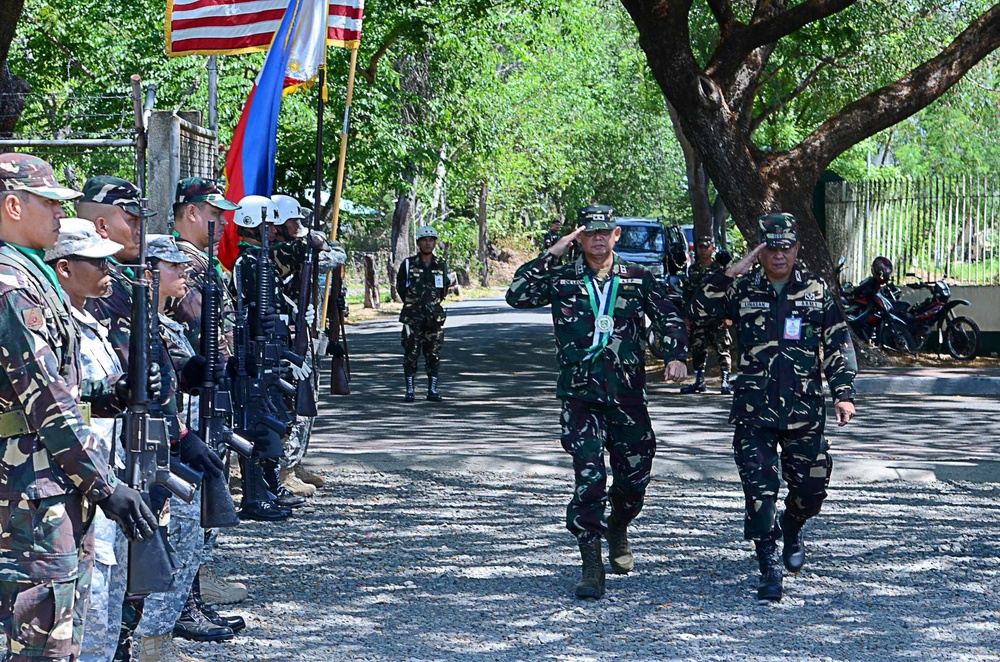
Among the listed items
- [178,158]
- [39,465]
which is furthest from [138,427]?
[178,158]

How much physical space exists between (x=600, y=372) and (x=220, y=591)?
82.7 inches

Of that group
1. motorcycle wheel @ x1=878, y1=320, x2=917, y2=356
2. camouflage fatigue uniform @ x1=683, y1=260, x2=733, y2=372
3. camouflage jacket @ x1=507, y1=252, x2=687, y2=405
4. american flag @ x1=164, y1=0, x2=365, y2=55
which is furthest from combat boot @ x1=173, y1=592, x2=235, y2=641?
motorcycle wheel @ x1=878, y1=320, x2=917, y2=356

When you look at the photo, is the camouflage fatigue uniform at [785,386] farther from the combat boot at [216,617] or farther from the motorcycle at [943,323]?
the motorcycle at [943,323]

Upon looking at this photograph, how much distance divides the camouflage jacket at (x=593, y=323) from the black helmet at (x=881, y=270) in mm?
14534

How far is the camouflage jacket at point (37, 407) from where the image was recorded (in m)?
3.92

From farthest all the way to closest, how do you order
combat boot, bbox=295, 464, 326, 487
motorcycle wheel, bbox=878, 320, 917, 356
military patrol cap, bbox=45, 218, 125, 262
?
motorcycle wheel, bbox=878, 320, 917, 356 < combat boot, bbox=295, 464, 326, 487 < military patrol cap, bbox=45, 218, 125, 262

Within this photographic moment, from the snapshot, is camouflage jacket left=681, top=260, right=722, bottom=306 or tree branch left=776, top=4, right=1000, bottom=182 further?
tree branch left=776, top=4, right=1000, bottom=182

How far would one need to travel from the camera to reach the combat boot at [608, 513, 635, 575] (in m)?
7.40

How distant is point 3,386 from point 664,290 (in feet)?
12.9

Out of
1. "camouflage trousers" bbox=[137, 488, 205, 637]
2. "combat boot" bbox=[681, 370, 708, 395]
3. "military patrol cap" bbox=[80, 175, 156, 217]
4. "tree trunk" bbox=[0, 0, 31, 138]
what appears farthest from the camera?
"combat boot" bbox=[681, 370, 708, 395]

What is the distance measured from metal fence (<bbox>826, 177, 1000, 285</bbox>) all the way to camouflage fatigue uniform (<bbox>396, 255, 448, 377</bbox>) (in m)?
8.61

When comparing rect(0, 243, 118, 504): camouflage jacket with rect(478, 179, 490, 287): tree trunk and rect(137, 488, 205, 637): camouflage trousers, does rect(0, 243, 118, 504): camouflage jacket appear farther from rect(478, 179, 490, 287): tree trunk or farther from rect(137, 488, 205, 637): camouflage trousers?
rect(478, 179, 490, 287): tree trunk

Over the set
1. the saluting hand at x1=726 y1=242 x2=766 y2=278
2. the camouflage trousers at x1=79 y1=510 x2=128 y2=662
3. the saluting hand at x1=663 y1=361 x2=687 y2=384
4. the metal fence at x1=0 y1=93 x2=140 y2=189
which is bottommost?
the camouflage trousers at x1=79 y1=510 x2=128 y2=662

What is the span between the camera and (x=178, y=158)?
970 centimetres
